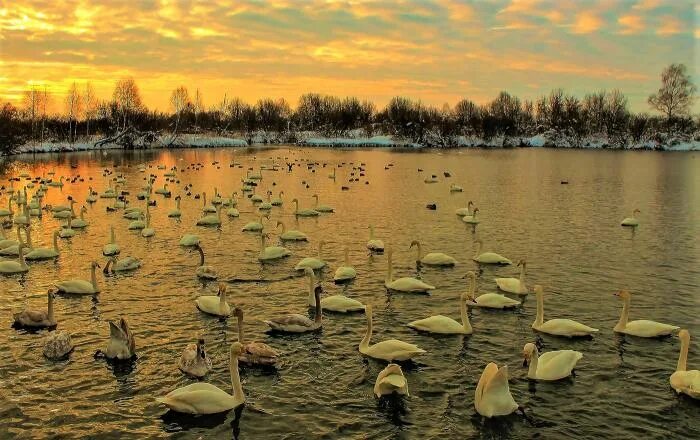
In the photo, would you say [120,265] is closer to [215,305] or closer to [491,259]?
[215,305]

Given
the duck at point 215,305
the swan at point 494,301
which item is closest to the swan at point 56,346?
the duck at point 215,305

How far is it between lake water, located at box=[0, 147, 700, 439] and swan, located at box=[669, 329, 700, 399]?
0.17 metres

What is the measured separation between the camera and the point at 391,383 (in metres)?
10.0

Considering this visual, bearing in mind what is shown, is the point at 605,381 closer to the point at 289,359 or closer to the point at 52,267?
the point at 289,359

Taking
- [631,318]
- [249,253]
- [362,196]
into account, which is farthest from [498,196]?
[631,318]

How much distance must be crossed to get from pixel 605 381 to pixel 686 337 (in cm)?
161

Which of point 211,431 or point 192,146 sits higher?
point 192,146

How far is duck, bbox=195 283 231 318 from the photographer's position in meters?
14.3

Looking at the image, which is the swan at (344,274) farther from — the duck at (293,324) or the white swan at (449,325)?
the white swan at (449,325)

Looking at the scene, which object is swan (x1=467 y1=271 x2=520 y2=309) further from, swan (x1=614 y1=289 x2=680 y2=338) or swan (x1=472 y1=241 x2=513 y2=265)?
swan (x1=472 y1=241 x2=513 y2=265)

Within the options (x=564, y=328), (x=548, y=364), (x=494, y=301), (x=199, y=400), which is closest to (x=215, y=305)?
(x=199, y=400)

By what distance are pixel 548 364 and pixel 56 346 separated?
29.8 feet

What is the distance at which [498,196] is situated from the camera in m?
39.3

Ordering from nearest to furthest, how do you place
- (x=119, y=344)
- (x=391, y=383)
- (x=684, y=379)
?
(x=391, y=383), (x=684, y=379), (x=119, y=344)
